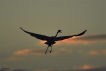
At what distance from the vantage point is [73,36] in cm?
15188

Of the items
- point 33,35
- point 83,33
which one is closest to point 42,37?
point 33,35

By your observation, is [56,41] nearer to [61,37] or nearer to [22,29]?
[61,37]

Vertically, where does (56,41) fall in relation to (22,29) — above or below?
below

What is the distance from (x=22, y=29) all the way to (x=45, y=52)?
15.8 m

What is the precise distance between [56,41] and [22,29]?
53.3 ft

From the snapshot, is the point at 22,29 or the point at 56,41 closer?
the point at 56,41

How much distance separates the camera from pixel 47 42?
14475cm

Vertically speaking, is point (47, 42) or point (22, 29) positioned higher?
point (22, 29)

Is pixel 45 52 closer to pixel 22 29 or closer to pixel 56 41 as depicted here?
pixel 56 41

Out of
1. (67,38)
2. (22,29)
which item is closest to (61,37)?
(67,38)

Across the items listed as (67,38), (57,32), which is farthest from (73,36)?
(57,32)

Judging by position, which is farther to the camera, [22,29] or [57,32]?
[22,29]

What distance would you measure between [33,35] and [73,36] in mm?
13662

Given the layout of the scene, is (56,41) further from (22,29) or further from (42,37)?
(22,29)
